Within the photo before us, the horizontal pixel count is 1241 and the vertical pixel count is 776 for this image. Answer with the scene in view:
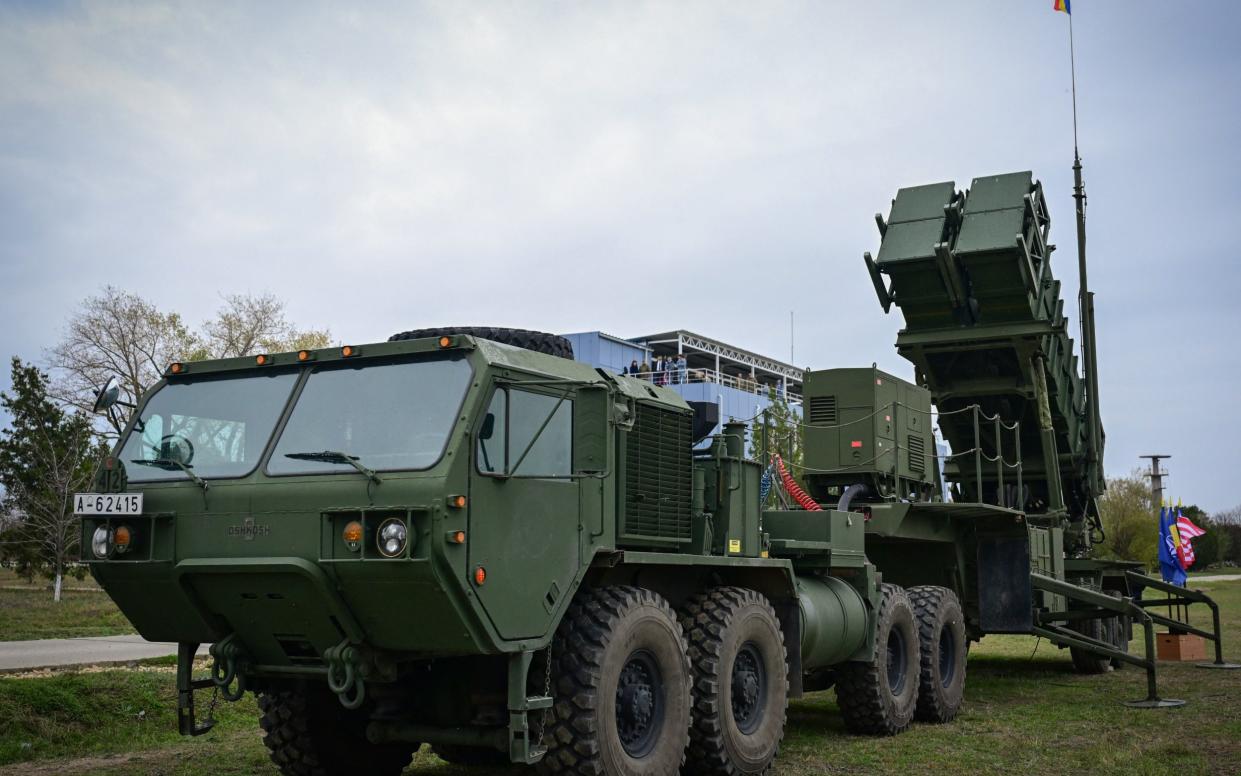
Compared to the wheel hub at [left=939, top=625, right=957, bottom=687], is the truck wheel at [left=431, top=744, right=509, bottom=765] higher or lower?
lower

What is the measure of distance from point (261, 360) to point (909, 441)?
775 cm

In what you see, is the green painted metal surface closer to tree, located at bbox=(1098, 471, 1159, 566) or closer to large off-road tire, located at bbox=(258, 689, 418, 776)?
large off-road tire, located at bbox=(258, 689, 418, 776)

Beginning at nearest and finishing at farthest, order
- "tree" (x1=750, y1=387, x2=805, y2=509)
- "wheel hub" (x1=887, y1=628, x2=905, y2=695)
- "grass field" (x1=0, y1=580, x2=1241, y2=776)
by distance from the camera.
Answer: "grass field" (x1=0, y1=580, x2=1241, y2=776) < "wheel hub" (x1=887, y1=628, x2=905, y2=695) < "tree" (x1=750, y1=387, x2=805, y2=509)

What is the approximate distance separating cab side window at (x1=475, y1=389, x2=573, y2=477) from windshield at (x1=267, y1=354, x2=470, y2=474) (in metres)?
0.23

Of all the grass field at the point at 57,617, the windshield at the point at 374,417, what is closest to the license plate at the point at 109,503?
the windshield at the point at 374,417

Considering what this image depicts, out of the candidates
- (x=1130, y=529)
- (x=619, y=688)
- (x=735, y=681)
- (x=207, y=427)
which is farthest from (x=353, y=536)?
(x=1130, y=529)

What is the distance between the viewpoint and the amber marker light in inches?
233

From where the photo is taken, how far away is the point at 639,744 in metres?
6.94

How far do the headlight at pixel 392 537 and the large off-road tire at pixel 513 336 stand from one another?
1.53 meters

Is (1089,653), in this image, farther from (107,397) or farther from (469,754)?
(107,397)

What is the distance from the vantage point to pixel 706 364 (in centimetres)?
4969

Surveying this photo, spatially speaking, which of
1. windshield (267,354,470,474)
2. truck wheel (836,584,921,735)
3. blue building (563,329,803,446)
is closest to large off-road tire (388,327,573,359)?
windshield (267,354,470,474)

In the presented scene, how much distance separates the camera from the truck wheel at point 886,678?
386 inches

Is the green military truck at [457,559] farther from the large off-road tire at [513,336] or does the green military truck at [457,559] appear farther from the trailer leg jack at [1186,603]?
the trailer leg jack at [1186,603]
